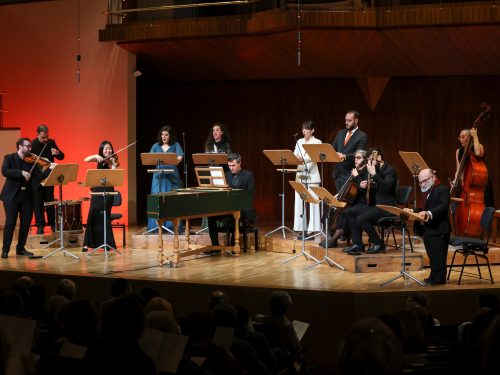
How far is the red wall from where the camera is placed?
1251cm

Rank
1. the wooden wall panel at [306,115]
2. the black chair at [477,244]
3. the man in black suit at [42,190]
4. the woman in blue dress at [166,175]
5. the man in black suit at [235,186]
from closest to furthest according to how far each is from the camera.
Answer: the black chair at [477,244]
the man in black suit at [235,186]
the woman in blue dress at [166,175]
the man in black suit at [42,190]
the wooden wall panel at [306,115]

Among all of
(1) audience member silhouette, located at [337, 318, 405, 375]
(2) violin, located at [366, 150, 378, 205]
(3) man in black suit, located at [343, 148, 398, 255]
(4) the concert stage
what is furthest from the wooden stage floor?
(1) audience member silhouette, located at [337, 318, 405, 375]

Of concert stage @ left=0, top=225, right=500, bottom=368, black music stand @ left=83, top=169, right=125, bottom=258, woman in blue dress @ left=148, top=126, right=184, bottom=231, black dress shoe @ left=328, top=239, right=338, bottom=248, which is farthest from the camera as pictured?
woman in blue dress @ left=148, top=126, right=184, bottom=231

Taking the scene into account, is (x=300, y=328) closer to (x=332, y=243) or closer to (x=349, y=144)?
(x=332, y=243)

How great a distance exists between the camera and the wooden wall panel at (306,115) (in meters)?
12.0

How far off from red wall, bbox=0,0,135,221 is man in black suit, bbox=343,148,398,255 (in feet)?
16.5

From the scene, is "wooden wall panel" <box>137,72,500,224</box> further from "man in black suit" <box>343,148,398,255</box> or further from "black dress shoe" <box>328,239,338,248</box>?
"man in black suit" <box>343,148,398,255</box>

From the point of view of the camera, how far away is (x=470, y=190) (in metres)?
8.42

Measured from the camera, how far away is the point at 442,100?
12.0 meters

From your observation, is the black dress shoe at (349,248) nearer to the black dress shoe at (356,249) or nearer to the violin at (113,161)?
the black dress shoe at (356,249)

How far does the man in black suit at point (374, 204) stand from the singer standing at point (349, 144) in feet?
2.69

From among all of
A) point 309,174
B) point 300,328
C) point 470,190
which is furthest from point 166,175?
point 300,328

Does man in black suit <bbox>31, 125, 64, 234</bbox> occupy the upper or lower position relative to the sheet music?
upper

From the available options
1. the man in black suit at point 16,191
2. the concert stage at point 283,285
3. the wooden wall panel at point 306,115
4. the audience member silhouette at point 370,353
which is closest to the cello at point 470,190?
the concert stage at point 283,285
